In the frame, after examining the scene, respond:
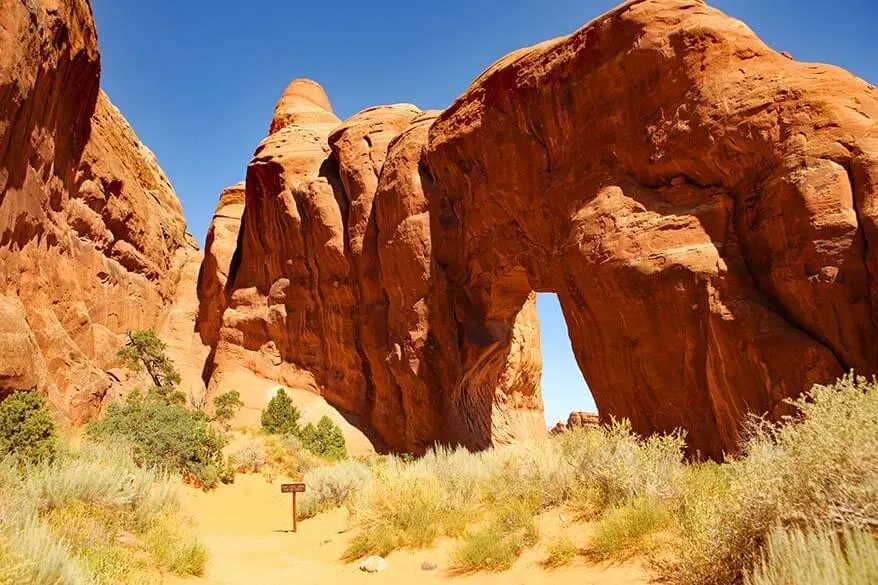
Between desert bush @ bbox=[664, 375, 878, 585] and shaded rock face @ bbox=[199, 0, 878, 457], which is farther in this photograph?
shaded rock face @ bbox=[199, 0, 878, 457]

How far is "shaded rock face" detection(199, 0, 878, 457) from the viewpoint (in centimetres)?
878

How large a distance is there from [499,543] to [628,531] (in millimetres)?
1589

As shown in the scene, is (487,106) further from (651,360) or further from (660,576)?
(660,576)

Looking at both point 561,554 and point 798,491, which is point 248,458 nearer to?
point 561,554

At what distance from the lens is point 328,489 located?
41.1 feet

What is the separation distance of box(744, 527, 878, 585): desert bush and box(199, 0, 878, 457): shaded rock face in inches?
212

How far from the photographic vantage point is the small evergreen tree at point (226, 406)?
21734mm

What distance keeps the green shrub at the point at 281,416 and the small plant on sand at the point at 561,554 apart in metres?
15.6

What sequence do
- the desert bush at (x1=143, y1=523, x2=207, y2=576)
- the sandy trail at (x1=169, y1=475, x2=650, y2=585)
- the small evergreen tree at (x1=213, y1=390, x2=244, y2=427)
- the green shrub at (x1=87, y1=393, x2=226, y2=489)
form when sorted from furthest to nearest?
the small evergreen tree at (x1=213, y1=390, x2=244, y2=427) < the green shrub at (x1=87, y1=393, x2=226, y2=489) < the desert bush at (x1=143, y1=523, x2=207, y2=576) < the sandy trail at (x1=169, y1=475, x2=650, y2=585)

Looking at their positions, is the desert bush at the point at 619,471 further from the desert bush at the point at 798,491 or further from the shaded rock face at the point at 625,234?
the shaded rock face at the point at 625,234

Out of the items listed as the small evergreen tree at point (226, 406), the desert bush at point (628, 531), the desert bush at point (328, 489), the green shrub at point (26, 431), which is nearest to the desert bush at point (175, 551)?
the green shrub at point (26, 431)

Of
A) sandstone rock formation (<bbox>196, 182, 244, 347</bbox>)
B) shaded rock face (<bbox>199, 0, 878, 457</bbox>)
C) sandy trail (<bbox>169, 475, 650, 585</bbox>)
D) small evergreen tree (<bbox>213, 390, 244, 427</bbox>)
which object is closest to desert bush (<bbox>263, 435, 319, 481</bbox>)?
sandy trail (<bbox>169, 475, 650, 585</bbox>)

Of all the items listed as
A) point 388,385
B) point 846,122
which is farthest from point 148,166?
point 846,122

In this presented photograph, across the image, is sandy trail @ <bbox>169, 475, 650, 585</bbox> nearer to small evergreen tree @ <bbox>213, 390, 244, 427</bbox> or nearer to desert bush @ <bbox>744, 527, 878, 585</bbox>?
desert bush @ <bbox>744, 527, 878, 585</bbox>
